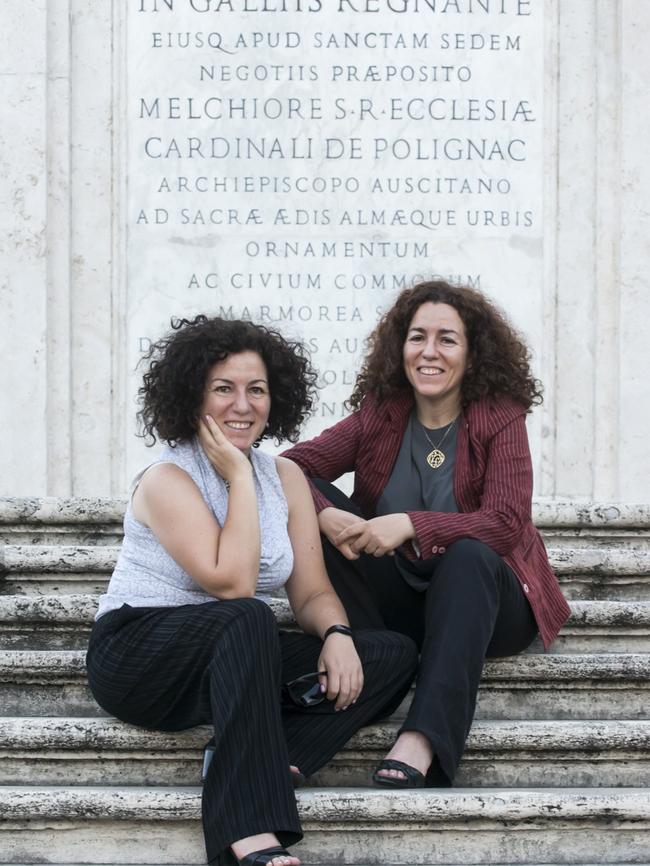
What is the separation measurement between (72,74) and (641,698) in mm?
4403

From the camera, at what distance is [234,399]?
11.7 feet

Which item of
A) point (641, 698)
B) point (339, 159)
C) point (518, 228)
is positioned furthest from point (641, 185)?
point (641, 698)

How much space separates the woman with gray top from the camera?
304cm

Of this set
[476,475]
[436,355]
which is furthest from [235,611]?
[436,355]

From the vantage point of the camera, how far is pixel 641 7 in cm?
686

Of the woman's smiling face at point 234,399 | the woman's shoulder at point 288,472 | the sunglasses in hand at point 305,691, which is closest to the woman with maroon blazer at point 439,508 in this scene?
the woman's shoulder at point 288,472

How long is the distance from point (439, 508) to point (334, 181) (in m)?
3.36

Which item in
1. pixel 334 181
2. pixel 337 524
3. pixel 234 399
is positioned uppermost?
pixel 334 181

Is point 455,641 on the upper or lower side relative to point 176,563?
lower

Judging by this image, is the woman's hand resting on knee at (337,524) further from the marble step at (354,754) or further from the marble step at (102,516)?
the marble step at (102,516)

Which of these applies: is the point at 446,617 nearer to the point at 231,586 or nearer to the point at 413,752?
the point at 413,752

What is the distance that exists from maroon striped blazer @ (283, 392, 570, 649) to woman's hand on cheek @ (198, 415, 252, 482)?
37 centimetres

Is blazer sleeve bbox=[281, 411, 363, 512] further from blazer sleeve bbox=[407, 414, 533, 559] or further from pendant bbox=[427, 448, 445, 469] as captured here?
blazer sleeve bbox=[407, 414, 533, 559]

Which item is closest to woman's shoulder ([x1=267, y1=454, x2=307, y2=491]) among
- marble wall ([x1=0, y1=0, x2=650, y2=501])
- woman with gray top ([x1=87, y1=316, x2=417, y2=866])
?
woman with gray top ([x1=87, y1=316, x2=417, y2=866])
